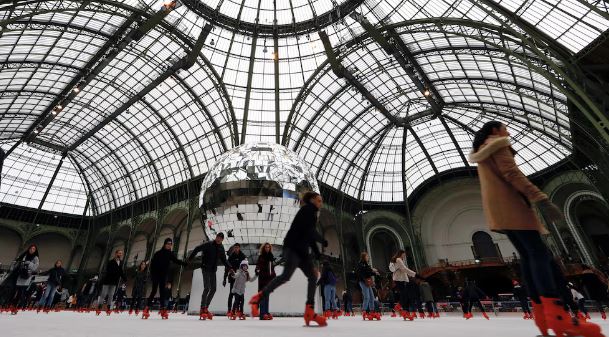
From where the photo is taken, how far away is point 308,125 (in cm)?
3391

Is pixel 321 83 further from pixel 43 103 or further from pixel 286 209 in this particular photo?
pixel 43 103

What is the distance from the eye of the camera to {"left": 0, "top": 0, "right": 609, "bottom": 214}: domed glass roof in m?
21.9

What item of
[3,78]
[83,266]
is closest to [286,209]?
[3,78]

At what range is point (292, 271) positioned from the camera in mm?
4617

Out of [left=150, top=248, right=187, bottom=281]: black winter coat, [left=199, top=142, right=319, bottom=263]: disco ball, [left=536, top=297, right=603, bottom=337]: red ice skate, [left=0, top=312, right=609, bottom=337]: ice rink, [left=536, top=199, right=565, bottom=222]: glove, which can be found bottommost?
[left=0, top=312, right=609, bottom=337]: ice rink

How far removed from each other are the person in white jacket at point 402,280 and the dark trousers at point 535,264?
5.38m

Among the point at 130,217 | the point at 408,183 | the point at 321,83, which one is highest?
the point at 321,83

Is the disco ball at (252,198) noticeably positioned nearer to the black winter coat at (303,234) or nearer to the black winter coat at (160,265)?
the black winter coat at (160,265)

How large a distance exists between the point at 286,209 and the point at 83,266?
42283 mm

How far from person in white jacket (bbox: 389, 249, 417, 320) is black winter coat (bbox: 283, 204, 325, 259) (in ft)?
13.8

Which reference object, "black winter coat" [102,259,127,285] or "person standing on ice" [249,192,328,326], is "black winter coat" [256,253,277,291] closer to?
"person standing on ice" [249,192,328,326]

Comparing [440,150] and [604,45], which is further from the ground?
[440,150]

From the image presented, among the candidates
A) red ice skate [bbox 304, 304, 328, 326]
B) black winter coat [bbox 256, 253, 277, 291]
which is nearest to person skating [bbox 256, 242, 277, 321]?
black winter coat [bbox 256, 253, 277, 291]

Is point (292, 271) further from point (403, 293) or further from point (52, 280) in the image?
point (52, 280)
